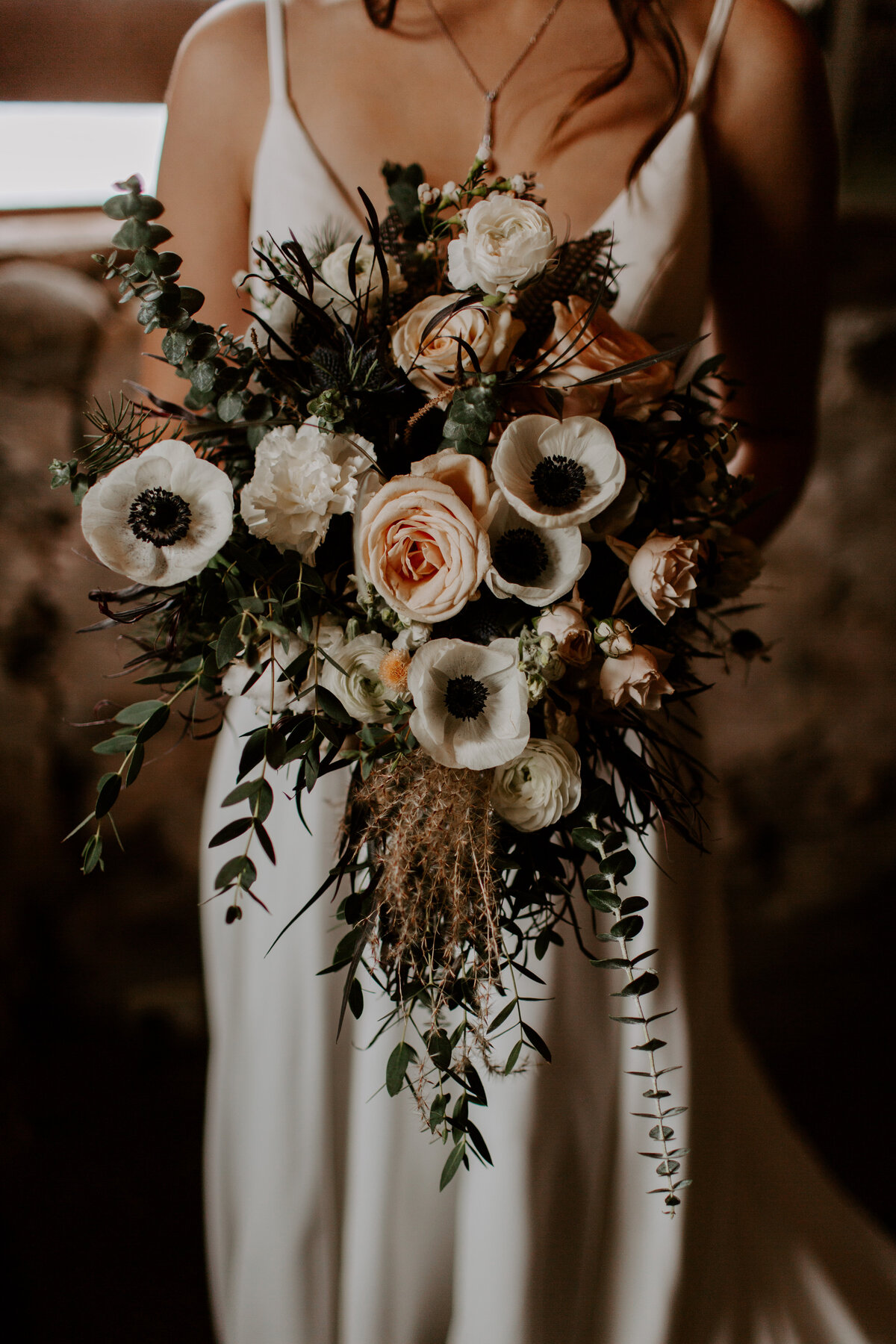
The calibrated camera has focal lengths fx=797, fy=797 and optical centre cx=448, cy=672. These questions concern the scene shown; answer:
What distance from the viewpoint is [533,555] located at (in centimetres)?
48

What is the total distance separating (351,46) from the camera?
0.81 m

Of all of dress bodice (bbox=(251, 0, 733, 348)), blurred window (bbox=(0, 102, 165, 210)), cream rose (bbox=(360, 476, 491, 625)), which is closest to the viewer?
Answer: cream rose (bbox=(360, 476, 491, 625))

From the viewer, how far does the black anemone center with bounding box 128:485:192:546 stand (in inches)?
18.5

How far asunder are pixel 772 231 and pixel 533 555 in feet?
2.10

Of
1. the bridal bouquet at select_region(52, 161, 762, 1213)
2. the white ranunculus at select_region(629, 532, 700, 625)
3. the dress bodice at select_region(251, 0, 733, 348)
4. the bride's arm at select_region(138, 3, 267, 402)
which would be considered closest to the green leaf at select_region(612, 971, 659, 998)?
the bridal bouquet at select_region(52, 161, 762, 1213)

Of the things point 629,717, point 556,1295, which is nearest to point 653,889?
point 629,717

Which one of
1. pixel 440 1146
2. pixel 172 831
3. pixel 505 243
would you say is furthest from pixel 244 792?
pixel 172 831

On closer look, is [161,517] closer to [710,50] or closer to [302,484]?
[302,484]

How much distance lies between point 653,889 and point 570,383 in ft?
1.71

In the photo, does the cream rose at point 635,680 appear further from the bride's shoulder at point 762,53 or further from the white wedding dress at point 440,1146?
the bride's shoulder at point 762,53

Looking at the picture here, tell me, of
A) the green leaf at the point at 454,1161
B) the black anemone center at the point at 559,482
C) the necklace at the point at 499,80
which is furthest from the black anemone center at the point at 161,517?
the necklace at the point at 499,80

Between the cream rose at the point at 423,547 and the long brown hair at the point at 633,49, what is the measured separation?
0.56 m

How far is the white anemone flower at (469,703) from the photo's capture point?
0.46m

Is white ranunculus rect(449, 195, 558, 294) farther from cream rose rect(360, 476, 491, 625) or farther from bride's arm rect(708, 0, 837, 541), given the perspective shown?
bride's arm rect(708, 0, 837, 541)
